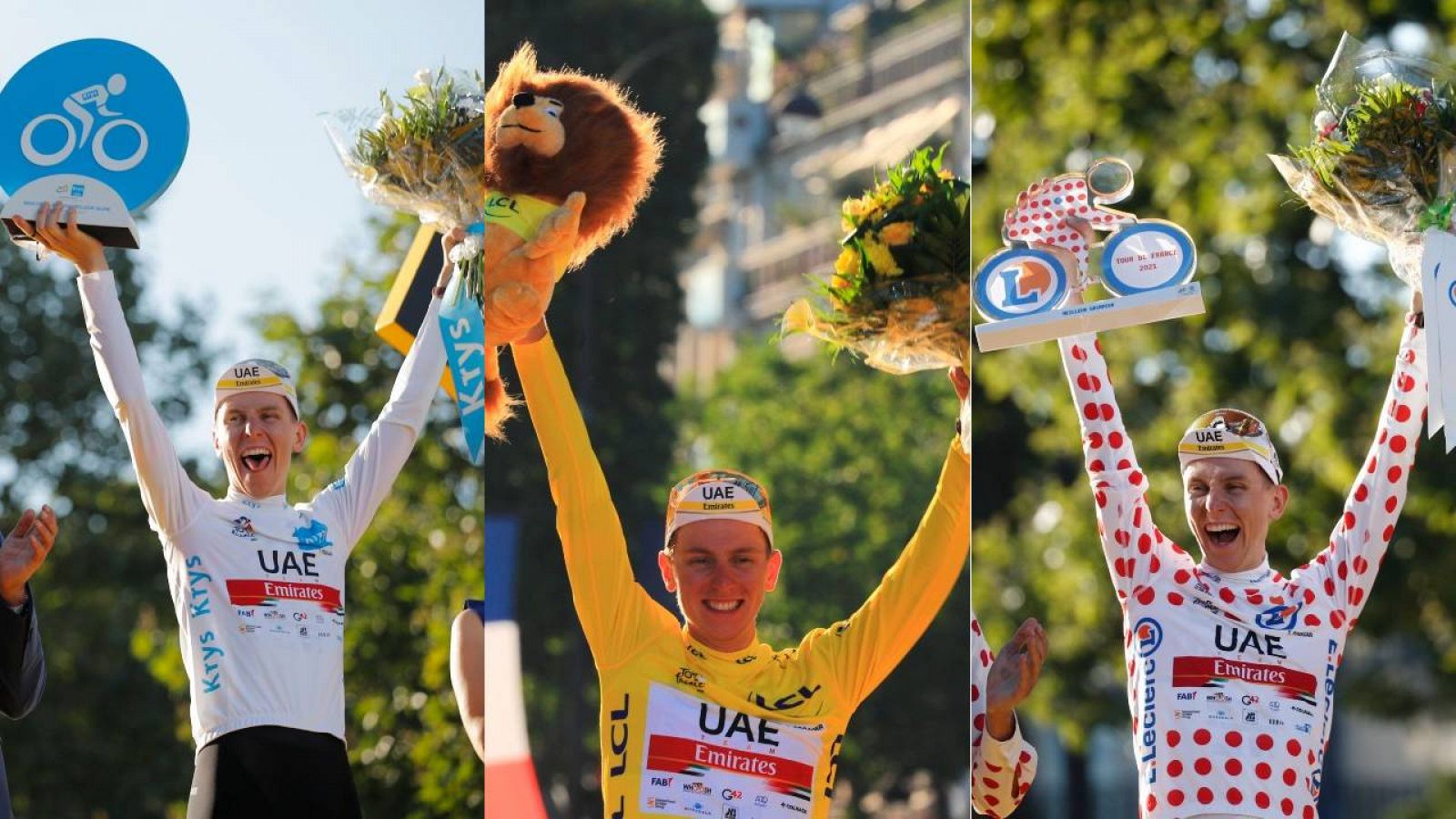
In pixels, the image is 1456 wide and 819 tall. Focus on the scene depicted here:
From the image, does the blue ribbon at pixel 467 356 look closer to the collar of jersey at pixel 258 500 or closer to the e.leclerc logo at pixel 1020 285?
the collar of jersey at pixel 258 500

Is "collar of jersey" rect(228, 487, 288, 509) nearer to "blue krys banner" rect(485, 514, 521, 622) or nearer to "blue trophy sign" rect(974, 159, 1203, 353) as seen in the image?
"blue krys banner" rect(485, 514, 521, 622)

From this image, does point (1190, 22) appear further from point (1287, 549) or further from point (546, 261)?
point (546, 261)

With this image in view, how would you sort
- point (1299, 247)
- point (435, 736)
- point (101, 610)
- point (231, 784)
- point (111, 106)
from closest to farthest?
point (231, 784) < point (111, 106) < point (435, 736) < point (101, 610) < point (1299, 247)

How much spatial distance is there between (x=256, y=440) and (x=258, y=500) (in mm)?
149

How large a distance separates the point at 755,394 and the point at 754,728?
100cm

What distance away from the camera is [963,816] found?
17.0 ft

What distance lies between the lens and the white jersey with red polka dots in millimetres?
5215

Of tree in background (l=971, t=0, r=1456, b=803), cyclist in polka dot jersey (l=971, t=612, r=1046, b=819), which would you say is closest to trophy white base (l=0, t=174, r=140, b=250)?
cyclist in polka dot jersey (l=971, t=612, r=1046, b=819)

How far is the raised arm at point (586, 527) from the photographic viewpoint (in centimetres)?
522

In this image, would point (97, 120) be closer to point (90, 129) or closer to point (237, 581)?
point (90, 129)

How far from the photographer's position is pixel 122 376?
5039 mm

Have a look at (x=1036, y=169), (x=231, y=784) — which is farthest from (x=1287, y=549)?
(x=231, y=784)

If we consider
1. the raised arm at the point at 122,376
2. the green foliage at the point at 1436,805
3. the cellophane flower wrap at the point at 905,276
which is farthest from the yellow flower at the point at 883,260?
the green foliage at the point at 1436,805

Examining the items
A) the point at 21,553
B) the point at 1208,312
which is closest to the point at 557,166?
the point at 21,553
